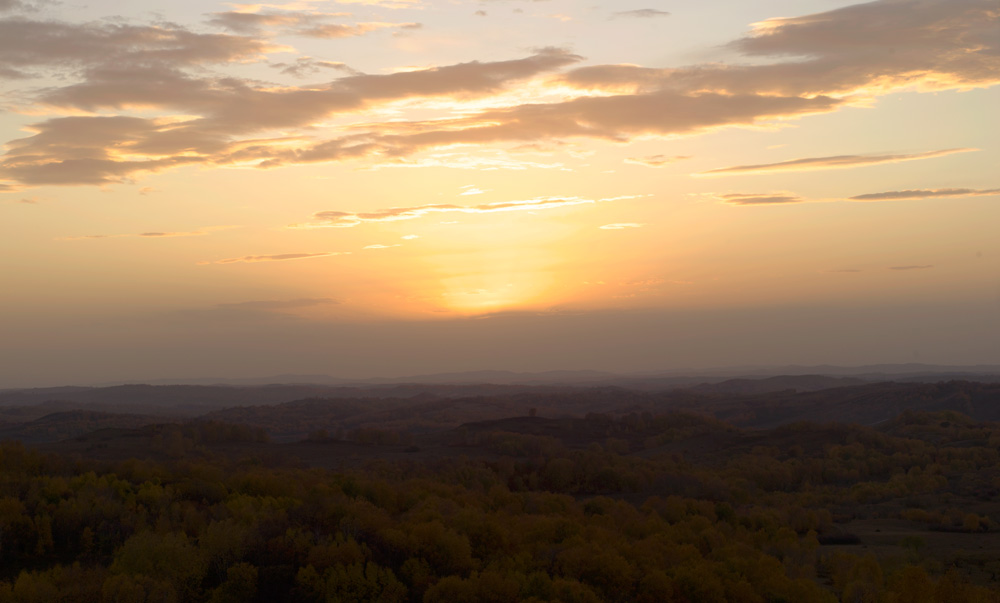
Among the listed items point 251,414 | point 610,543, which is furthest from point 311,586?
point 251,414

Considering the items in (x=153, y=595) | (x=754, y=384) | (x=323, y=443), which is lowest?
(x=754, y=384)

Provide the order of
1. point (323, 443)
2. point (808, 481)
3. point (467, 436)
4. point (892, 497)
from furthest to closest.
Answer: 1. point (467, 436)
2. point (323, 443)
3. point (808, 481)
4. point (892, 497)

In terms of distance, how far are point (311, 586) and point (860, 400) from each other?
310ft

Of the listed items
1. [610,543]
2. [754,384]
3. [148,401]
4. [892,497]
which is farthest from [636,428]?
[148,401]

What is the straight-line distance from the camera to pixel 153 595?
14203mm

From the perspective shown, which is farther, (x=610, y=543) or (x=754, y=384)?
(x=754, y=384)

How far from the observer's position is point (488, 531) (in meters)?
20.4

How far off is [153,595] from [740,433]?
202 ft

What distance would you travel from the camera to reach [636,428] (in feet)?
260

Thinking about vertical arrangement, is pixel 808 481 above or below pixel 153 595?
below

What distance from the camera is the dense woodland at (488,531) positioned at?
1625 cm

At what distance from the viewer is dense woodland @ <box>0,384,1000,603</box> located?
16.2 metres

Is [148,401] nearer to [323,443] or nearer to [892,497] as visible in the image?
[323,443]

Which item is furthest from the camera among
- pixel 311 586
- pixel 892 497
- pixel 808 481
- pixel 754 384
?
pixel 754 384
